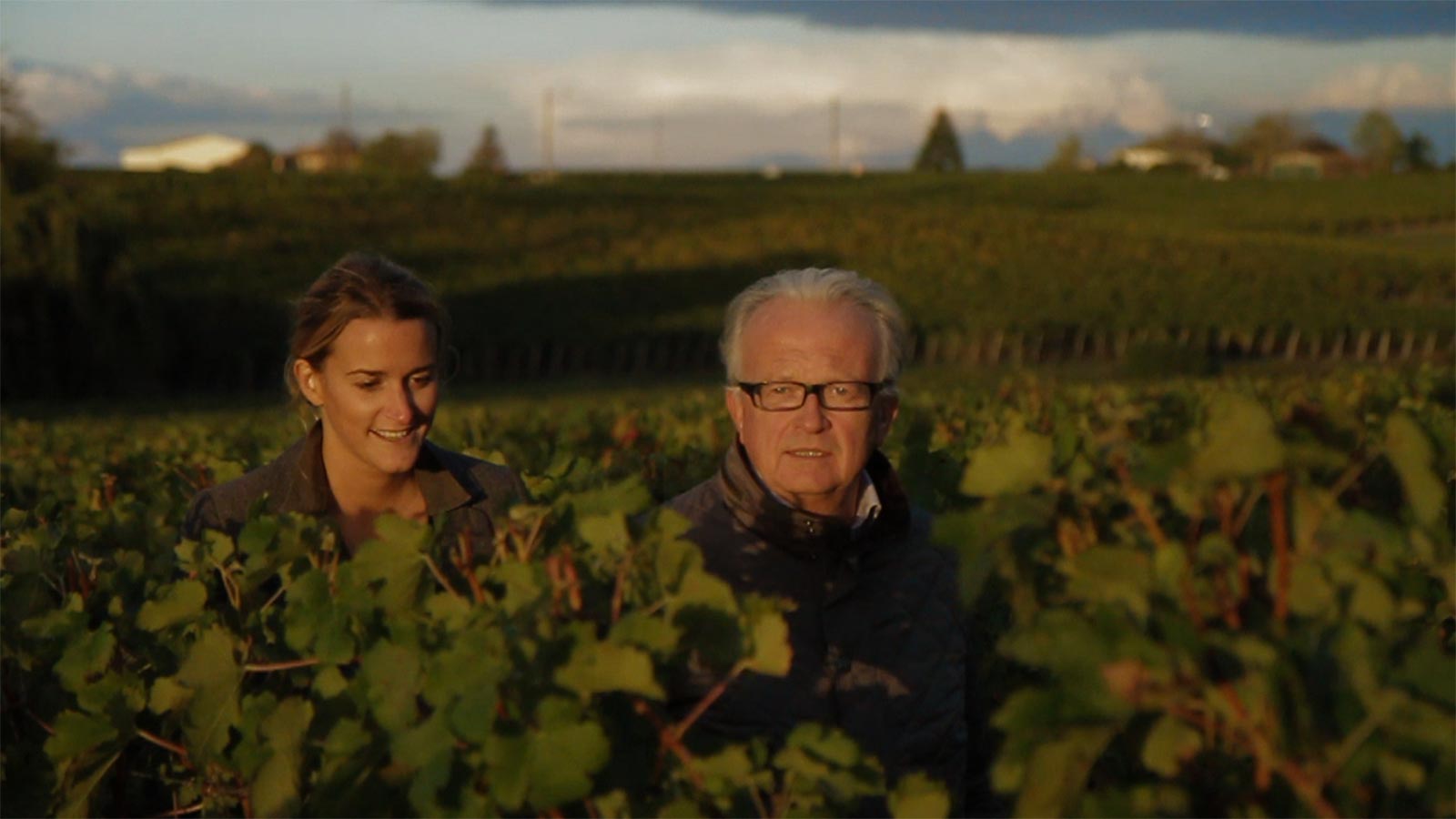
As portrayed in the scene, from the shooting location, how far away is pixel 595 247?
7738cm

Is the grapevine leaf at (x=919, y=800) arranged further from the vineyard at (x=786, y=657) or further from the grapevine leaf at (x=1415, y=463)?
the grapevine leaf at (x=1415, y=463)

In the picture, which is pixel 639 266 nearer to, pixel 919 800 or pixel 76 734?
pixel 76 734

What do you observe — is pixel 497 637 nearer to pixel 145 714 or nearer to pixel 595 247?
pixel 145 714

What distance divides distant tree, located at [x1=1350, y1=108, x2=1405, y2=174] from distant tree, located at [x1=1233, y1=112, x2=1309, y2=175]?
34.1 ft

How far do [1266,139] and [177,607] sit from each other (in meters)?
124

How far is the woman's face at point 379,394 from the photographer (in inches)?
173

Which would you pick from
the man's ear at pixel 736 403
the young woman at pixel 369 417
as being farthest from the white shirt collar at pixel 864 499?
the young woman at pixel 369 417

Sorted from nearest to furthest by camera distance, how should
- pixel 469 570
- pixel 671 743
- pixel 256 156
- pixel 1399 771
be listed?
pixel 1399 771 → pixel 671 743 → pixel 469 570 → pixel 256 156

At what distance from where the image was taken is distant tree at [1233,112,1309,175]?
120m

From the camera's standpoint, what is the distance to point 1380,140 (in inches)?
4200

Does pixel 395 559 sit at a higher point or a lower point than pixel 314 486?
higher

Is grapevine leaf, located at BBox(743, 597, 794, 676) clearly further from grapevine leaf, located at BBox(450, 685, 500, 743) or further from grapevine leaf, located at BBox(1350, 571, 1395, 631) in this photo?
grapevine leaf, located at BBox(1350, 571, 1395, 631)

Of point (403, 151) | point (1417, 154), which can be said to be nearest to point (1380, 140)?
point (1417, 154)

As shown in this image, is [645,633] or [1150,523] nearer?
[1150,523]
